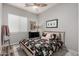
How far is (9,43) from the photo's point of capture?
1.78 metres

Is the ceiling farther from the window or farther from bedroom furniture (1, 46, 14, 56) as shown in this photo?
bedroom furniture (1, 46, 14, 56)

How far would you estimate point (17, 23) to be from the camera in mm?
1833

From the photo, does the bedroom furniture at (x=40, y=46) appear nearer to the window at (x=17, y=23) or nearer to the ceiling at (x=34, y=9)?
the window at (x=17, y=23)

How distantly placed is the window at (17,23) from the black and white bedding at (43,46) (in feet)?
0.94

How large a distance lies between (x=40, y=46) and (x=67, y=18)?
2.47 ft

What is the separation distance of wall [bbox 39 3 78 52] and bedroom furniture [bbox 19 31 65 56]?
10 cm

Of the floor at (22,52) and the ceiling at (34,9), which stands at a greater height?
the ceiling at (34,9)

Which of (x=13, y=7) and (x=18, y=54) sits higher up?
(x=13, y=7)

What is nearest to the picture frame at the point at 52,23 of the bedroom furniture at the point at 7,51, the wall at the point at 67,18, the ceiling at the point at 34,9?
the wall at the point at 67,18

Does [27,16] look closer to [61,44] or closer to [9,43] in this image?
[9,43]

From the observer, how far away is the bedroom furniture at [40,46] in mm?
1729

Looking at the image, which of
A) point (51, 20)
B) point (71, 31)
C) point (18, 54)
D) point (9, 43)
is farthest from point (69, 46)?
point (9, 43)

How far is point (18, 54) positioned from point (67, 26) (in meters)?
1.09

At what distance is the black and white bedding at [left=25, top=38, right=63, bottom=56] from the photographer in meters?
1.73
